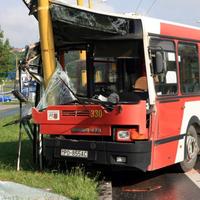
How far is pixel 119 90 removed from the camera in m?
9.06

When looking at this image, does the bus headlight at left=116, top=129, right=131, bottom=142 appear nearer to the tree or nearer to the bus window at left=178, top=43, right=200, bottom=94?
the bus window at left=178, top=43, right=200, bottom=94

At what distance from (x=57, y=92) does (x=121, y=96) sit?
112 centimetres

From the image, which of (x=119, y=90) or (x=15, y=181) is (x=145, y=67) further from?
(x=15, y=181)

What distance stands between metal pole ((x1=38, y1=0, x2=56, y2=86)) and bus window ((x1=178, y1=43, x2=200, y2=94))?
7.40ft

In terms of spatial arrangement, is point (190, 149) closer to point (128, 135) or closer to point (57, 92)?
point (128, 135)

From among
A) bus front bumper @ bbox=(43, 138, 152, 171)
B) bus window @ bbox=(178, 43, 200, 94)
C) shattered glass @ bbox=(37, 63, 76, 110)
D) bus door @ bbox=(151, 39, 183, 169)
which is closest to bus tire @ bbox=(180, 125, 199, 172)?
bus door @ bbox=(151, 39, 183, 169)

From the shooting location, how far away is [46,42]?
933cm

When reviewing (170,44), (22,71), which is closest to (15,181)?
(22,71)

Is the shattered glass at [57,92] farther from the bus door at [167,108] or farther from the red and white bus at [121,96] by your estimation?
the bus door at [167,108]

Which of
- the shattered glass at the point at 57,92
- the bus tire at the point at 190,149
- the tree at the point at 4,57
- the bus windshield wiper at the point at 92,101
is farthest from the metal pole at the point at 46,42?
the tree at the point at 4,57

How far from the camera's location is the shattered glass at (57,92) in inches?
364

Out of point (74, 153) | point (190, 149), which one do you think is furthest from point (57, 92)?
point (190, 149)

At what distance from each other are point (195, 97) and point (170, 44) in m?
1.35

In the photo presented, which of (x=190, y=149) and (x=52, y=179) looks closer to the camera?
(x=52, y=179)
